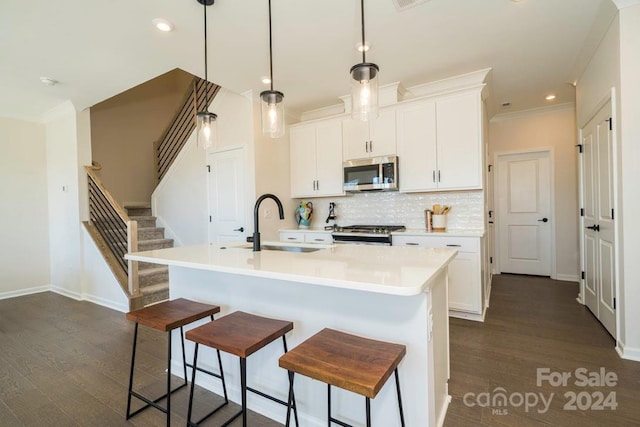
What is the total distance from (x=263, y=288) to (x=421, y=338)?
3.12 feet

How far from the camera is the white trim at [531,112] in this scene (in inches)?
184

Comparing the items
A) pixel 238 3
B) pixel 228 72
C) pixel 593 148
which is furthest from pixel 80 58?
pixel 593 148

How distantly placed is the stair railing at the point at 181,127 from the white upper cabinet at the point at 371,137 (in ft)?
7.01

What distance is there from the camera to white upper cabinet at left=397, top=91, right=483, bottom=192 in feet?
11.0

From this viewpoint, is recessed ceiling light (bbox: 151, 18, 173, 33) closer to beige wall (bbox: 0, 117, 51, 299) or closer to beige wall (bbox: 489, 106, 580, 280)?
beige wall (bbox: 0, 117, 51, 299)

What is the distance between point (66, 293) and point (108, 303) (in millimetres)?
1176

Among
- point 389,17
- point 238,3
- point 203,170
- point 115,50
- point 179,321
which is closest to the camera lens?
point 179,321

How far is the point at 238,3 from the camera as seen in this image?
2.21 metres

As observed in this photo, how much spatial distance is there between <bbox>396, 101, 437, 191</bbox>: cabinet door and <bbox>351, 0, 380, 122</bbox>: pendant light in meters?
1.99

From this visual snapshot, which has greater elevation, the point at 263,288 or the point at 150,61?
the point at 150,61

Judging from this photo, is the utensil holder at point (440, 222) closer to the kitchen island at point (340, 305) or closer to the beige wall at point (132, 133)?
the kitchen island at point (340, 305)

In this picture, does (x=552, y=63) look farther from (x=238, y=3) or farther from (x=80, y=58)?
(x=80, y=58)

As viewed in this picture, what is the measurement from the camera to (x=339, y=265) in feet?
5.08

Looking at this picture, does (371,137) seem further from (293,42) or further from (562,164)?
(562,164)
